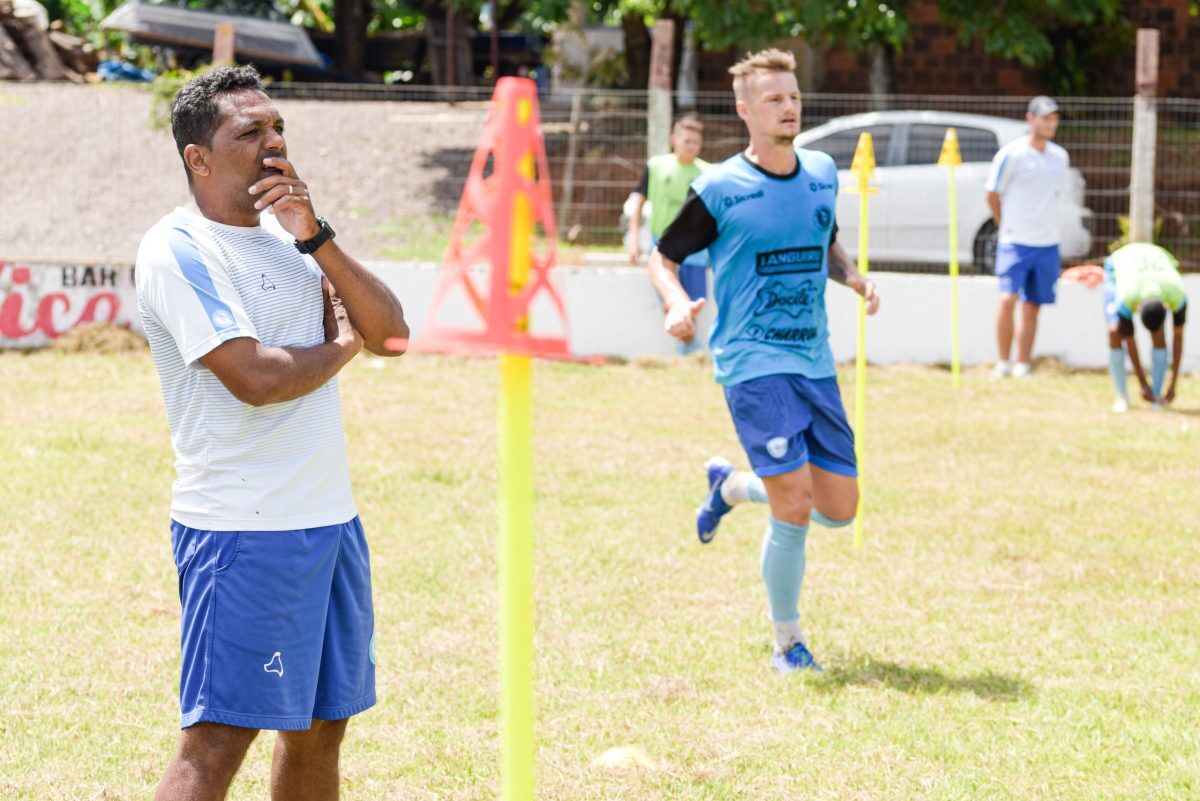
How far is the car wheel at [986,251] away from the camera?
14531 mm

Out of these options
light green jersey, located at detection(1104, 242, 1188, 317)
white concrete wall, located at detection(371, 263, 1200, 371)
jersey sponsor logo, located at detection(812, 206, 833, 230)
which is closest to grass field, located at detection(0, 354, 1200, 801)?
light green jersey, located at detection(1104, 242, 1188, 317)

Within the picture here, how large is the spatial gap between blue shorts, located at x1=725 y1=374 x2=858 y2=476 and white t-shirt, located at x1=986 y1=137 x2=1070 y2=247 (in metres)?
7.19

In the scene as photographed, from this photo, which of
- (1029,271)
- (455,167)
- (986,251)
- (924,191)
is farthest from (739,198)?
(455,167)

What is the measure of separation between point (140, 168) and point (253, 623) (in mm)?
14413

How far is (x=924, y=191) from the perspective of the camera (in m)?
14.5

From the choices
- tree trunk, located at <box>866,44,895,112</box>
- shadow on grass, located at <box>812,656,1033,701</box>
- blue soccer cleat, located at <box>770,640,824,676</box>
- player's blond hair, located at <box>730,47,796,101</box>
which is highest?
tree trunk, located at <box>866,44,895,112</box>

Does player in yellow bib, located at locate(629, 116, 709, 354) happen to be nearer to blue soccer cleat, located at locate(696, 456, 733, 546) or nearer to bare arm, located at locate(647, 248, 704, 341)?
blue soccer cleat, located at locate(696, 456, 733, 546)

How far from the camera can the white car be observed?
14.3 meters

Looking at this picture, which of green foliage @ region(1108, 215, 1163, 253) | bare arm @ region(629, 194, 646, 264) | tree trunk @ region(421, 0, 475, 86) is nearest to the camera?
bare arm @ region(629, 194, 646, 264)

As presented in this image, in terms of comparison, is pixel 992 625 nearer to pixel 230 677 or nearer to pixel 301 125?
pixel 230 677

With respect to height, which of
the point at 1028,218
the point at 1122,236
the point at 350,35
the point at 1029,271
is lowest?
the point at 1029,271

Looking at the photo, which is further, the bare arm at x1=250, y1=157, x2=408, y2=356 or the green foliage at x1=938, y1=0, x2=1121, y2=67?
the green foliage at x1=938, y1=0, x2=1121, y2=67

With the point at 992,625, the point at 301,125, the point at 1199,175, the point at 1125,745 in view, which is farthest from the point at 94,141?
the point at 1125,745

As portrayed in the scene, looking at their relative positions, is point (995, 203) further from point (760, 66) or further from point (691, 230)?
point (691, 230)
